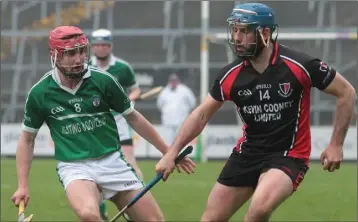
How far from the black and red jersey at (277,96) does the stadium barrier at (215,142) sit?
14.2 m

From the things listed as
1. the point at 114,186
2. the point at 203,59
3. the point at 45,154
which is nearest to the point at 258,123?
the point at 114,186

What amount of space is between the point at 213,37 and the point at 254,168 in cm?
1457

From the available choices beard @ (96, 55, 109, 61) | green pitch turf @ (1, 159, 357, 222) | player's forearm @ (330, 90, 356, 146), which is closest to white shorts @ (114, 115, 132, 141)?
beard @ (96, 55, 109, 61)

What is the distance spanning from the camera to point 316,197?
12.0m

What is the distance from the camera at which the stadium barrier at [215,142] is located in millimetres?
20406

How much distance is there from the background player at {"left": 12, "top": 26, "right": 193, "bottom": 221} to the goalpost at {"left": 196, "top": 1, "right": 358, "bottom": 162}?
13.8 m

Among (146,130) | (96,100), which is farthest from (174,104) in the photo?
(96,100)

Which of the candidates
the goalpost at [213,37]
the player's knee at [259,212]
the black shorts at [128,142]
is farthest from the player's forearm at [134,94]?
the goalpost at [213,37]

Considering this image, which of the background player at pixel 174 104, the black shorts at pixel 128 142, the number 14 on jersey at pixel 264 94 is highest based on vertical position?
the number 14 on jersey at pixel 264 94

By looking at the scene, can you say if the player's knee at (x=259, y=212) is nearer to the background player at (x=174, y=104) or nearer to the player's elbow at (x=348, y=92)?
the player's elbow at (x=348, y=92)

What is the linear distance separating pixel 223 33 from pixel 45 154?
5251 mm

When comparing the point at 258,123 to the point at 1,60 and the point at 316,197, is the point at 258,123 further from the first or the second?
the point at 1,60

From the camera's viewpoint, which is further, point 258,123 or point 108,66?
point 108,66

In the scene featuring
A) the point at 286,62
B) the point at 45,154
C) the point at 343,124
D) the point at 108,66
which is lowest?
the point at 45,154
